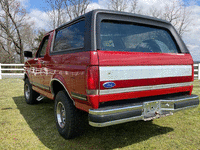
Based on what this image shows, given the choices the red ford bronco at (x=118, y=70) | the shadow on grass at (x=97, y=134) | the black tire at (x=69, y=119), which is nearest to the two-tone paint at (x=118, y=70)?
the red ford bronco at (x=118, y=70)

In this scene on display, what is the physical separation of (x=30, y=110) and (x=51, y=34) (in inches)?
90.9

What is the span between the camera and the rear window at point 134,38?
2566mm

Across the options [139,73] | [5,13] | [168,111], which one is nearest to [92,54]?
[139,73]

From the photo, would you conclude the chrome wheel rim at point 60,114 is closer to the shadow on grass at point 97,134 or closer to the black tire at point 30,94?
the shadow on grass at point 97,134

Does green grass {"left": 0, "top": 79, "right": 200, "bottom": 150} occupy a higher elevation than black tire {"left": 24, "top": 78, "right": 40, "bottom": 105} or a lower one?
lower

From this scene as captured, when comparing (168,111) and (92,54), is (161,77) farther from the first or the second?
(92,54)

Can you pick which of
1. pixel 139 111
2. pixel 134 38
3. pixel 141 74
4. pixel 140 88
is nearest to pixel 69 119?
pixel 139 111

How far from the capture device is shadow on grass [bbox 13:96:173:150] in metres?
2.90

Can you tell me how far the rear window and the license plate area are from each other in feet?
2.73

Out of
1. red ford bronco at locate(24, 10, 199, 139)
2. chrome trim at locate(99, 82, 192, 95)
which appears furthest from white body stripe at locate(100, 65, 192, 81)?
chrome trim at locate(99, 82, 192, 95)

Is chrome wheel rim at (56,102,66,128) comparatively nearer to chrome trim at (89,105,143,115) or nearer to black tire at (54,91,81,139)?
black tire at (54,91,81,139)

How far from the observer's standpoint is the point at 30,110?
488 centimetres

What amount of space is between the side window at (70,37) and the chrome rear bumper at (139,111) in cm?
105

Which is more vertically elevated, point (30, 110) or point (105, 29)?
point (105, 29)
